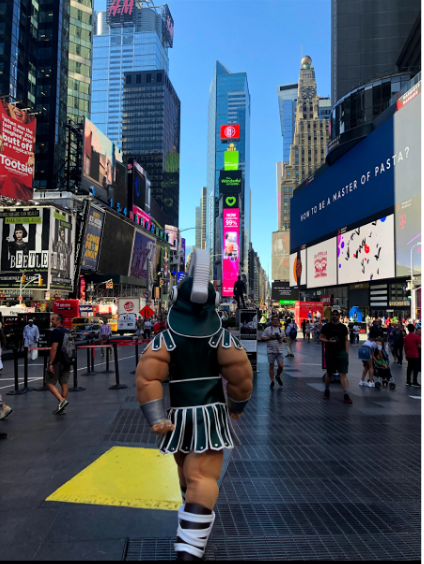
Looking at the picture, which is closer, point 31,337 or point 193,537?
point 193,537

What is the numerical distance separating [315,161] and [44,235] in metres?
101

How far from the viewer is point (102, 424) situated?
21.5 feet

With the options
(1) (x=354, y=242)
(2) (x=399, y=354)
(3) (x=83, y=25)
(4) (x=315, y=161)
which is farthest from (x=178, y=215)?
(2) (x=399, y=354)

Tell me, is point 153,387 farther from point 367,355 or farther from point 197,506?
point 367,355

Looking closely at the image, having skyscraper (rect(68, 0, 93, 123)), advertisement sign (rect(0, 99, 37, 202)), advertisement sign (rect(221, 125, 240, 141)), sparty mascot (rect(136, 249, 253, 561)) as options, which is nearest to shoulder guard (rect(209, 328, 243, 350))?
sparty mascot (rect(136, 249, 253, 561))

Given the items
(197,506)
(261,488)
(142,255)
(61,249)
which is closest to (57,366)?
(261,488)

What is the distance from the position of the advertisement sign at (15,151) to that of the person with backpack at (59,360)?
27755 millimetres

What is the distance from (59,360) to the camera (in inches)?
292

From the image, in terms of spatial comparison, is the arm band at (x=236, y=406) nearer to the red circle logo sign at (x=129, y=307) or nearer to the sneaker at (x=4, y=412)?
the sneaker at (x=4, y=412)

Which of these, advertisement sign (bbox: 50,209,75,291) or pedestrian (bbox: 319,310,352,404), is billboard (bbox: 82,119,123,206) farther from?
pedestrian (bbox: 319,310,352,404)

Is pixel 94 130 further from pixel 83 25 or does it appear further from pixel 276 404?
pixel 276 404

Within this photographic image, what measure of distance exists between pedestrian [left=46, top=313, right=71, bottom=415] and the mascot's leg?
5.07m

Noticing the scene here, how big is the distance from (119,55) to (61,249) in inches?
6627

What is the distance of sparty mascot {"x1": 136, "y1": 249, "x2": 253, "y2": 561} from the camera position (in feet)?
9.42
